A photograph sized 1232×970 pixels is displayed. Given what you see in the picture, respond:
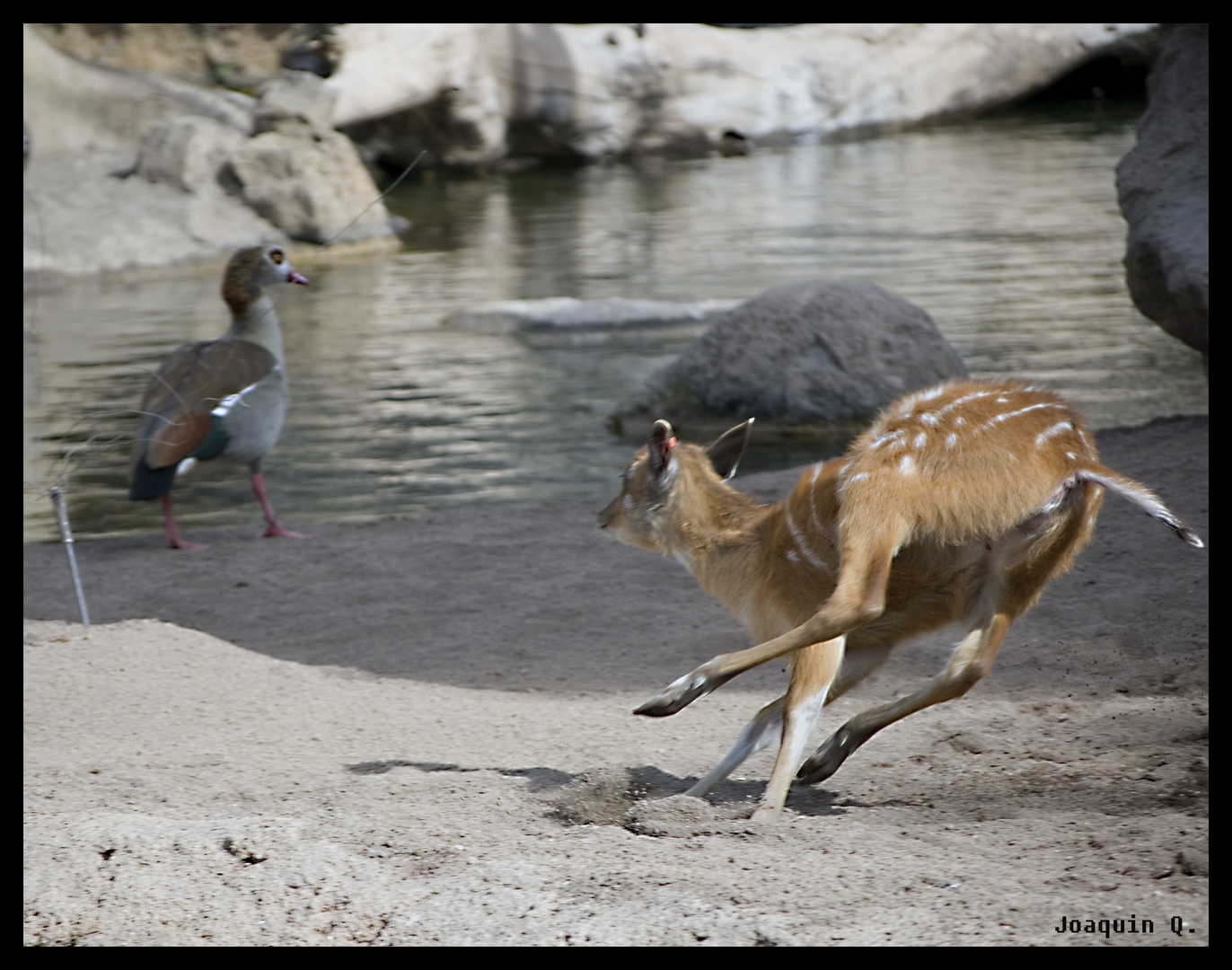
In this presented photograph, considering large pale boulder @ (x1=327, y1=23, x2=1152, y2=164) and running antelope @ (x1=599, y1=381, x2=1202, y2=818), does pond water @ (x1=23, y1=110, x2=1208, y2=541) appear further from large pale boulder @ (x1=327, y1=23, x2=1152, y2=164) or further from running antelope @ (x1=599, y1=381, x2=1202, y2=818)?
running antelope @ (x1=599, y1=381, x2=1202, y2=818)

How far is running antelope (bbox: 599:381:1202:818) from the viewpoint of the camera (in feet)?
11.0

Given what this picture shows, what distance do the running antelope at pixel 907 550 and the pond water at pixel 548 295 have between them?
2.67 m

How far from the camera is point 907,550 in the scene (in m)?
3.59

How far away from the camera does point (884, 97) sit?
23844 mm

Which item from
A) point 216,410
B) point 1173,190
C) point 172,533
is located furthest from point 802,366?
point 172,533

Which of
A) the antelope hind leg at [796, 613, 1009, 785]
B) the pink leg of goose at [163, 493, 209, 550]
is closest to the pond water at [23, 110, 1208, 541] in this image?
the pink leg of goose at [163, 493, 209, 550]

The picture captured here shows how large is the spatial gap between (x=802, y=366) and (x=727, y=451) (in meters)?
4.62

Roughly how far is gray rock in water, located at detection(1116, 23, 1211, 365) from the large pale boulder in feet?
46.2

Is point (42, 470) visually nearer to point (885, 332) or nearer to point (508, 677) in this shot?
point (508, 677)

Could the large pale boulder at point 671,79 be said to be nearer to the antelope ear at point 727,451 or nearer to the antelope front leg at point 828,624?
the antelope ear at point 727,451

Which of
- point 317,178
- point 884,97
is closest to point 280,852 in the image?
point 317,178

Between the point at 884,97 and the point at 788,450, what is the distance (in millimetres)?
17205

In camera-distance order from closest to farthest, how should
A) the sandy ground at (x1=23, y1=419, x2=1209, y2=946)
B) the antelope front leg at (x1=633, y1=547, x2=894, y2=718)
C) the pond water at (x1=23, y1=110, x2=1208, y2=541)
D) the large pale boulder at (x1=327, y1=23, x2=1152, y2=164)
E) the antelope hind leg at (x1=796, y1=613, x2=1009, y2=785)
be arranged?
1. the sandy ground at (x1=23, y1=419, x2=1209, y2=946)
2. the antelope front leg at (x1=633, y1=547, x2=894, y2=718)
3. the antelope hind leg at (x1=796, y1=613, x2=1009, y2=785)
4. the pond water at (x1=23, y1=110, x2=1208, y2=541)
5. the large pale boulder at (x1=327, y1=23, x2=1152, y2=164)

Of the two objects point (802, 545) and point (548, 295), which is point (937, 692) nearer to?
point (802, 545)
